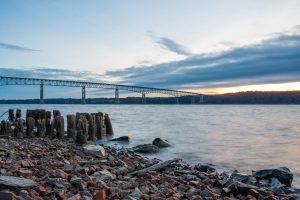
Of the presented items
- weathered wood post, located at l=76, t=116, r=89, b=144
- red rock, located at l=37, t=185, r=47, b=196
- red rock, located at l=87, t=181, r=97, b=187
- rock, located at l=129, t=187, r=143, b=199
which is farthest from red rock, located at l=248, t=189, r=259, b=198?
weathered wood post, located at l=76, t=116, r=89, b=144

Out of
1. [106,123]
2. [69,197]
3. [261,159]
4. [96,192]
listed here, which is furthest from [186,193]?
[106,123]

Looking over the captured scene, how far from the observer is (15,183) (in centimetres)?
484

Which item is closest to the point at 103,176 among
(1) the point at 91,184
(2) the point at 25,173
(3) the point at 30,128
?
(1) the point at 91,184

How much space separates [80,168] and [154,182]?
1.35 m

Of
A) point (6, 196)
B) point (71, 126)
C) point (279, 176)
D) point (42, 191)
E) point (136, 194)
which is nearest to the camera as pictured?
point (6, 196)

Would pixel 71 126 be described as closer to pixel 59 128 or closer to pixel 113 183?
pixel 59 128

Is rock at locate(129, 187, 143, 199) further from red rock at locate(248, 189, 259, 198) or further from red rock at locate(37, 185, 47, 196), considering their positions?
red rock at locate(248, 189, 259, 198)

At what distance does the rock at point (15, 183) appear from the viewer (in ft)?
15.5

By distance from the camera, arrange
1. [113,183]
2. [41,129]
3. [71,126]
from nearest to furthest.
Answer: [113,183]
[41,129]
[71,126]

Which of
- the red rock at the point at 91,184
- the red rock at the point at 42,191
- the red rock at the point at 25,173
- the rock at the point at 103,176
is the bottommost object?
the rock at the point at 103,176

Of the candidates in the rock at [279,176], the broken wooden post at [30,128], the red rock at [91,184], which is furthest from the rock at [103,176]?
the broken wooden post at [30,128]

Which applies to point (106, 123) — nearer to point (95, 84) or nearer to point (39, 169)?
point (39, 169)

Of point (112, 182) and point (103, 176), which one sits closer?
point (112, 182)

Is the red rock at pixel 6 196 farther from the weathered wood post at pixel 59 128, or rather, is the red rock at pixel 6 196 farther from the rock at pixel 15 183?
the weathered wood post at pixel 59 128
